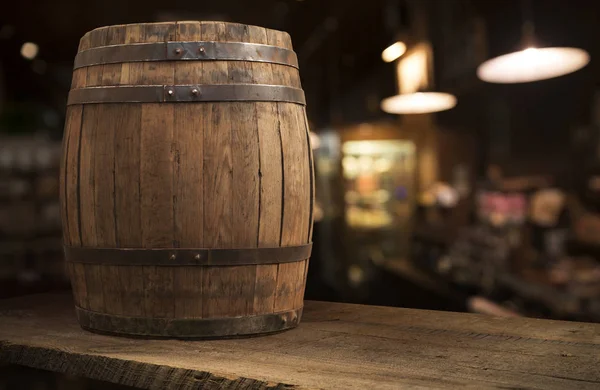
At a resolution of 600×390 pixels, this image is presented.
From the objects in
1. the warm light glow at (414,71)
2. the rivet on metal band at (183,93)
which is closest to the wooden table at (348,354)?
the rivet on metal band at (183,93)

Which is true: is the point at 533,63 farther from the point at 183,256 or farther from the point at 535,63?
the point at 183,256

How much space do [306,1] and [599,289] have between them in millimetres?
4203

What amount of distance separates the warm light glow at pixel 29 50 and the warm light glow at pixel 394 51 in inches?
134

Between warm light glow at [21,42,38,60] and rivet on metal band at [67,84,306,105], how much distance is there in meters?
5.41

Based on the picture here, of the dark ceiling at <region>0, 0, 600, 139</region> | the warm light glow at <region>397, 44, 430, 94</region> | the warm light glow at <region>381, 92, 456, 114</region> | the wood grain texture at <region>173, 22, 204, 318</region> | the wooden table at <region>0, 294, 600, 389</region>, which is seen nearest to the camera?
the wooden table at <region>0, 294, 600, 389</region>

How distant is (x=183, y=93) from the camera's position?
6.63 ft

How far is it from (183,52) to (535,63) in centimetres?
283

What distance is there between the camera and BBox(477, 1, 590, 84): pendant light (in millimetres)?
4152

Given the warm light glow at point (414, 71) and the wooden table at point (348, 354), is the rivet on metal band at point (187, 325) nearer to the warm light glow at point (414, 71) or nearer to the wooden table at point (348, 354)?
the wooden table at point (348, 354)

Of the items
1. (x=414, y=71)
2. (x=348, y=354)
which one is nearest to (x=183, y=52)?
(x=348, y=354)

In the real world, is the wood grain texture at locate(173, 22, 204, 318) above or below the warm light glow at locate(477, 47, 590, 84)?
below

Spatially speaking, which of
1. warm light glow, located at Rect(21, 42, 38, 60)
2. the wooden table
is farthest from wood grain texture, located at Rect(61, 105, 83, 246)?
warm light glow, located at Rect(21, 42, 38, 60)

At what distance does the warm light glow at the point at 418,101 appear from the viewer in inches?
251

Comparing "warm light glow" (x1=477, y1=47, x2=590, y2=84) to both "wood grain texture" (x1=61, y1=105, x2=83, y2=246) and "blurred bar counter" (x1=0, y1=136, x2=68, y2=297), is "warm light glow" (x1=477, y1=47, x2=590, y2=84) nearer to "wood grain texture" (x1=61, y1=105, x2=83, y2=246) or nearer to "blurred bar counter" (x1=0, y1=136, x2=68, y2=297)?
"wood grain texture" (x1=61, y1=105, x2=83, y2=246)
